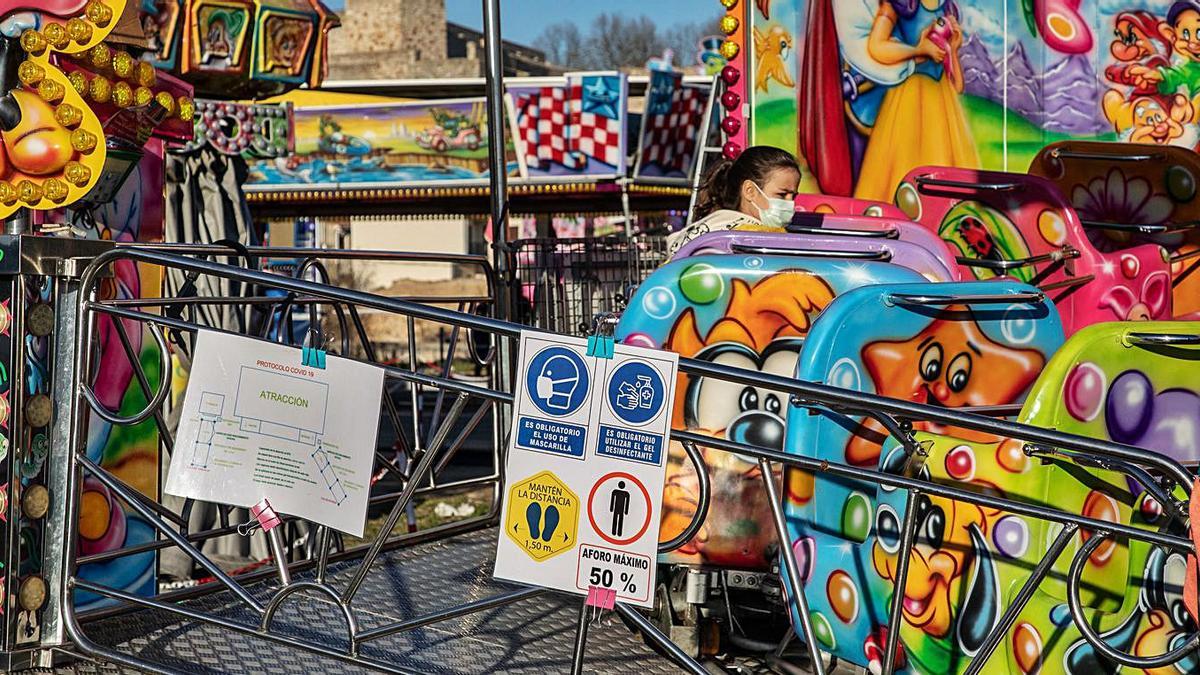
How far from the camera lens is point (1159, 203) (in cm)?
632

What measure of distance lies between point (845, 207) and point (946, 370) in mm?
2564

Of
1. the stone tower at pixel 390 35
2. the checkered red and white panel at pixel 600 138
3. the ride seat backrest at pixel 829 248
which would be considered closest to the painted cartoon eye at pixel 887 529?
the ride seat backrest at pixel 829 248

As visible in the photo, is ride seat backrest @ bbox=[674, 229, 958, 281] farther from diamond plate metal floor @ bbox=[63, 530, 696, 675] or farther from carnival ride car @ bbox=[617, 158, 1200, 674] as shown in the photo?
diamond plate metal floor @ bbox=[63, 530, 696, 675]

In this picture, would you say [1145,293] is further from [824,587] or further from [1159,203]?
[824,587]

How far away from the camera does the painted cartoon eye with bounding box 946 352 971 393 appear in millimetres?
3361

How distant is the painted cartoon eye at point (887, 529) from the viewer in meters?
2.97

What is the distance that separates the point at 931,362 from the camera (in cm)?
332

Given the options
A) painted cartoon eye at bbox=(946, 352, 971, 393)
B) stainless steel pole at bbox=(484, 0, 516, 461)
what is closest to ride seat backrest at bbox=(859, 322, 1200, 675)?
painted cartoon eye at bbox=(946, 352, 971, 393)

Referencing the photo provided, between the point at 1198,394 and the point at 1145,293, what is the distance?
242 cm

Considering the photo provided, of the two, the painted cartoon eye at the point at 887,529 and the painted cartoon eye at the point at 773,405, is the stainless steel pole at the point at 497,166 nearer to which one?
the painted cartoon eye at the point at 773,405

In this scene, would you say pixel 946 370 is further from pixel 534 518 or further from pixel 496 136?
pixel 496 136

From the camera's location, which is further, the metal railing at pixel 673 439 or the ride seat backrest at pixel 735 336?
the ride seat backrest at pixel 735 336

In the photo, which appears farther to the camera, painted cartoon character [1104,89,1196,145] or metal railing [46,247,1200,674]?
painted cartoon character [1104,89,1196,145]

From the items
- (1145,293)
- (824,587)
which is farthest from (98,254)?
(1145,293)
